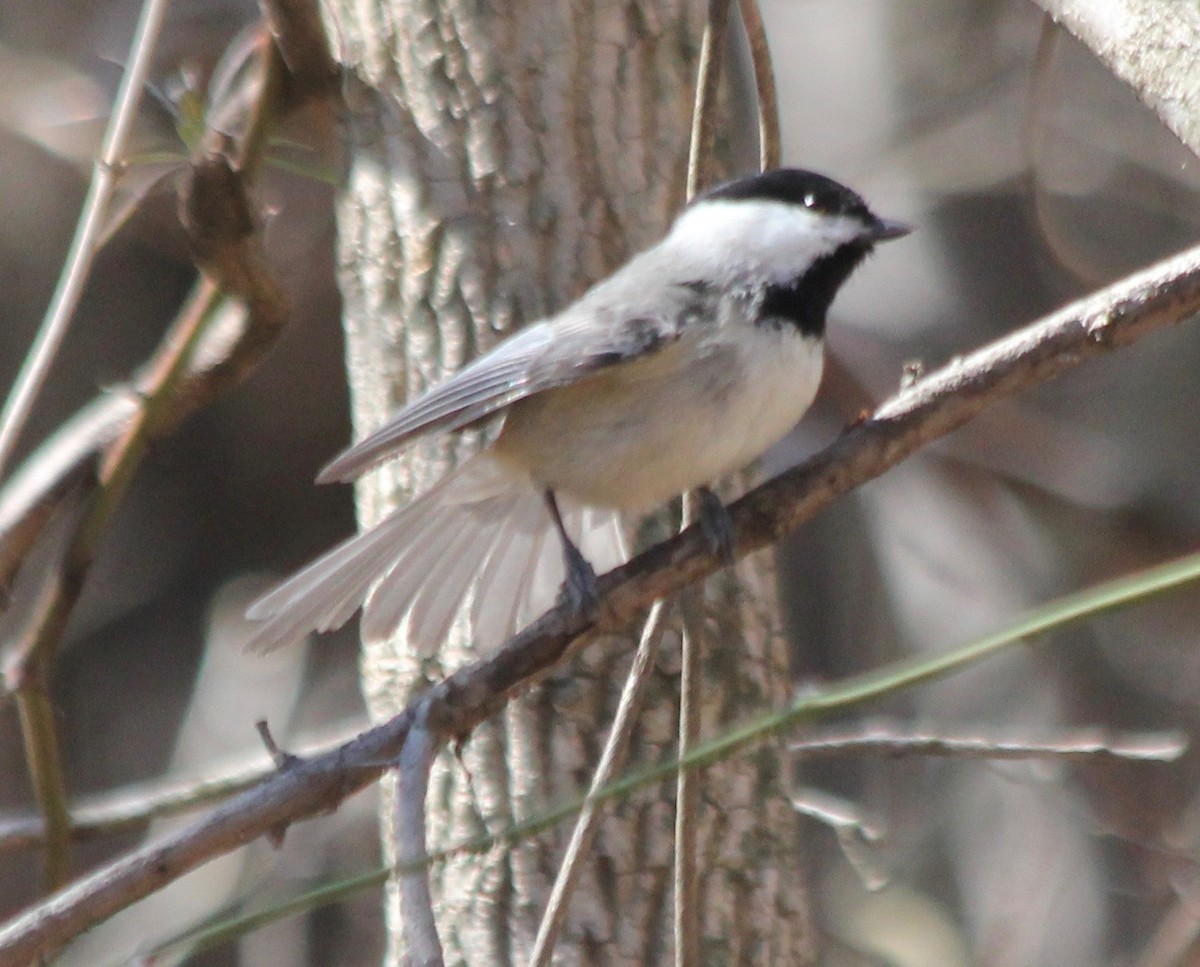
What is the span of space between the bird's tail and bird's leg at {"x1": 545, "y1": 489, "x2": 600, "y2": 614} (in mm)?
31

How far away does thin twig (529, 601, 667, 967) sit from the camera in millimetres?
1646

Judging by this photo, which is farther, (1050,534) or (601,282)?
(1050,534)

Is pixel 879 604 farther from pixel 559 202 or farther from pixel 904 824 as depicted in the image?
pixel 559 202

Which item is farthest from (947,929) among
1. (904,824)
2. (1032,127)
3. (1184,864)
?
(1032,127)

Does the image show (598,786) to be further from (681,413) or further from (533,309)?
(533,309)

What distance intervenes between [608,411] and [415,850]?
34.7 inches

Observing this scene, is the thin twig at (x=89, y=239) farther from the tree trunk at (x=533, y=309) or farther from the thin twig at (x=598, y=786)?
the thin twig at (x=598, y=786)

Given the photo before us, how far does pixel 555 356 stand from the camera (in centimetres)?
201

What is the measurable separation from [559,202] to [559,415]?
1.17ft

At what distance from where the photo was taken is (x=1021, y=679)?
3.93 meters

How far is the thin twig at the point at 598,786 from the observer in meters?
1.65

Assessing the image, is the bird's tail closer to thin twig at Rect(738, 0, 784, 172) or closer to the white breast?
the white breast

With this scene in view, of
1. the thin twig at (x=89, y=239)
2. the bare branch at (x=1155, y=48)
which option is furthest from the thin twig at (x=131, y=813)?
the bare branch at (x=1155, y=48)

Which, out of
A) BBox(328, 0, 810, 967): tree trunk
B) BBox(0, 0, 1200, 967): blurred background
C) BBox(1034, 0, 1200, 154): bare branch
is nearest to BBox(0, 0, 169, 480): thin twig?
BBox(328, 0, 810, 967): tree trunk
